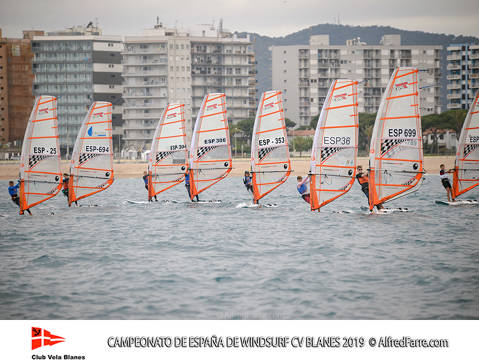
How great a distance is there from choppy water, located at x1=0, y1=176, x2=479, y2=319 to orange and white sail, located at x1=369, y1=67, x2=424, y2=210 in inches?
83.0

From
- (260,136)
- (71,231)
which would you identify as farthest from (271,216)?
(71,231)

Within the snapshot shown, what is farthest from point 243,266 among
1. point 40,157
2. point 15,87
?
point 15,87

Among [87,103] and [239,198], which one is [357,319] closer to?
[239,198]

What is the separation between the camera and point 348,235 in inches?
850

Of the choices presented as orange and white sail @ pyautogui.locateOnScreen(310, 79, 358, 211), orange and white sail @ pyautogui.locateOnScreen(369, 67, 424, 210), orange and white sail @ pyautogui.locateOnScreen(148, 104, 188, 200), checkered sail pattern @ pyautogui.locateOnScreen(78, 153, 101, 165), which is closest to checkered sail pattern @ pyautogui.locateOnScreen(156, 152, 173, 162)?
orange and white sail @ pyautogui.locateOnScreen(148, 104, 188, 200)

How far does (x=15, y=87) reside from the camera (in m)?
120

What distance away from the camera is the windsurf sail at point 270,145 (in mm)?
28844

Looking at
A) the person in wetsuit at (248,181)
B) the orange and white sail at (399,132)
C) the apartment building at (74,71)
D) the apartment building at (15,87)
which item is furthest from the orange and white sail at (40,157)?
the apartment building at (74,71)

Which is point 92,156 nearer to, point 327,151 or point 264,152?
point 264,152

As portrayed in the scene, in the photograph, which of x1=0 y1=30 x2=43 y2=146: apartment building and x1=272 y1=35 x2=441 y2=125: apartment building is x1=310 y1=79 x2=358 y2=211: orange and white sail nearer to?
x1=0 y1=30 x2=43 y2=146: apartment building

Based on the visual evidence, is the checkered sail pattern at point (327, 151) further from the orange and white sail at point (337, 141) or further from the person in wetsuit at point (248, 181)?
the person in wetsuit at point (248, 181)
